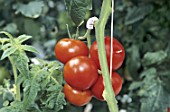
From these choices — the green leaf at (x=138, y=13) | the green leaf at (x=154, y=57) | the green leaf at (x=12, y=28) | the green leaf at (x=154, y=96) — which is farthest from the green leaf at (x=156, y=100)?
the green leaf at (x=12, y=28)


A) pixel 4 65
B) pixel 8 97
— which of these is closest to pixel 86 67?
pixel 8 97

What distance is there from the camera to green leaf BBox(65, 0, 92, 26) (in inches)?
32.3

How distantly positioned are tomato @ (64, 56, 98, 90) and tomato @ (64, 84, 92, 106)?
2 centimetres

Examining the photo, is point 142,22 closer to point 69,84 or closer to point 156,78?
point 156,78

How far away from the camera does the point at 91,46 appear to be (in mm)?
879

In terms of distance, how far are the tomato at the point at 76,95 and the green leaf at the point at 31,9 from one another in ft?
2.05

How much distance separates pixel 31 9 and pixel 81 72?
2.32 feet

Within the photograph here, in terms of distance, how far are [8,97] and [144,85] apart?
0.57 m

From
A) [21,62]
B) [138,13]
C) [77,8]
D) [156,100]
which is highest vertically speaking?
[77,8]

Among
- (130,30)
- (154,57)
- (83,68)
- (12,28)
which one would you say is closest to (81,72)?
(83,68)

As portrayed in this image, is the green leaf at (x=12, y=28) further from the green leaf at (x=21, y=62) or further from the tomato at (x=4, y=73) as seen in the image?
the green leaf at (x=21, y=62)

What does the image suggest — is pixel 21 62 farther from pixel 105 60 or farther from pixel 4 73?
pixel 4 73

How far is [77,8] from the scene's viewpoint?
2.70 feet

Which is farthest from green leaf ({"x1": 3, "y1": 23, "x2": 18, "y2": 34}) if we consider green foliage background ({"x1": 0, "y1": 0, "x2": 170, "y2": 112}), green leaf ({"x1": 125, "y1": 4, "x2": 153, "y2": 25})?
green leaf ({"x1": 125, "y1": 4, "x2": 153, "y2": 25})
